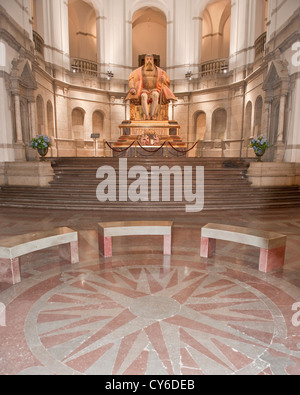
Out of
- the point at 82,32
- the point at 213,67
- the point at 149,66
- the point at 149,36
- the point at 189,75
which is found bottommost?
the point at 149,66

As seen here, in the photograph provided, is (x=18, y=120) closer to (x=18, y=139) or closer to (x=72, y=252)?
(x=18, y=139)

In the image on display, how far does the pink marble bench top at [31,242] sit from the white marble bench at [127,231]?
1.48 feet

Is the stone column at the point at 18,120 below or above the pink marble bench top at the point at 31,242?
above

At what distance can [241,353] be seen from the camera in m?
2.06

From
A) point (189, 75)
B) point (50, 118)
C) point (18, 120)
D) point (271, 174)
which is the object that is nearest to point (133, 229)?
point (271, 174)

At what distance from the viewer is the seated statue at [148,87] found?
559 inches

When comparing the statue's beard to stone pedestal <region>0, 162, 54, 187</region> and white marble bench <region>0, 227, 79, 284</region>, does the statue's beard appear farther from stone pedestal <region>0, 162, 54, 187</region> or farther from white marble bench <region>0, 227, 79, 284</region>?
white marble bench <region>0, 227, 79, 284</region>

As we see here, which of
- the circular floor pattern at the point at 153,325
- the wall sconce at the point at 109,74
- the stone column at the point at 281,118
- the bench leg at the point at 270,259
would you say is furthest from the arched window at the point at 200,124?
the circular floor pattern at the point at 153,325

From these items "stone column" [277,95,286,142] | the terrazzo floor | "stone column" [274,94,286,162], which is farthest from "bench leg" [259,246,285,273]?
"stone column" [277,95,286,142]

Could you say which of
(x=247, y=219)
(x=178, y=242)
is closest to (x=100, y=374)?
(x=178, y=242)

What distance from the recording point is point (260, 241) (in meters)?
3.61

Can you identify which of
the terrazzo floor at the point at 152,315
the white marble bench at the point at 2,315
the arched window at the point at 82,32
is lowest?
the white marble bench at the point at 2,315

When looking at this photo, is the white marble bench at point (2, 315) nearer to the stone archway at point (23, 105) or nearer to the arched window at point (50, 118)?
the stone archway at point (23, 105)

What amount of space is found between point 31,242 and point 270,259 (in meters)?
3.04
